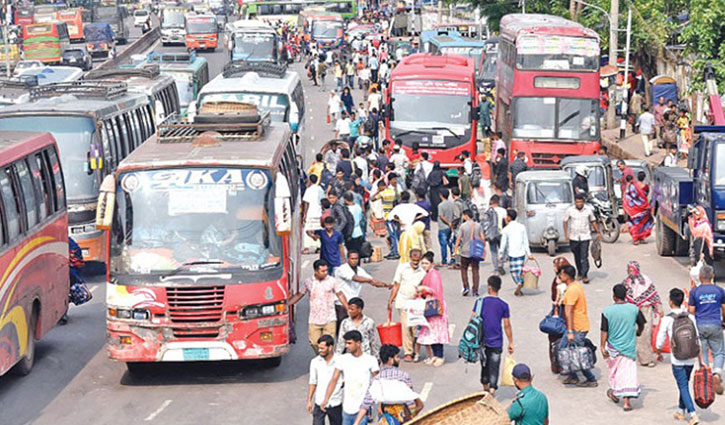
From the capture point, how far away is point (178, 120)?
24.1 m

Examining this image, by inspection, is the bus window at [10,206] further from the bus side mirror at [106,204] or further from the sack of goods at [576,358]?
the sack of goods at [576,358]

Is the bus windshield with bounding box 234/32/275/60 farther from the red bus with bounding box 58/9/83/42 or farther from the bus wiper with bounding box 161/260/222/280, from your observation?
the bus wiper with bounding box 161/260/222/280

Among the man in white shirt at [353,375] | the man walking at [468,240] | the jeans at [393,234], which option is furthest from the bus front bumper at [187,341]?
the jeans at [393,234]

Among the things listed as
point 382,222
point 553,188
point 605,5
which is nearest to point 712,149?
point 553,188

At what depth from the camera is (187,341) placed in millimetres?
15977

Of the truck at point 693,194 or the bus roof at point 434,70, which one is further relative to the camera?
the bus roof at point 434,70

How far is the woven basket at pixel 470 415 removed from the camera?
1038cm

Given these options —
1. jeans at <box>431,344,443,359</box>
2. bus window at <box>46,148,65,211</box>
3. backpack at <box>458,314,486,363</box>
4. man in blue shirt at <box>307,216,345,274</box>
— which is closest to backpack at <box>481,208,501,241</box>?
man in blue shirt at <box>307,216,345,274</box>

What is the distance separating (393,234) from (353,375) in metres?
13.1

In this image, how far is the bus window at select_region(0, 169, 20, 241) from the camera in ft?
52.8

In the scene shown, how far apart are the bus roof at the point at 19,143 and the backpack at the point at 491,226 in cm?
731

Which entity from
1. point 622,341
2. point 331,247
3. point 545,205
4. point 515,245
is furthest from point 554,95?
point 622,341

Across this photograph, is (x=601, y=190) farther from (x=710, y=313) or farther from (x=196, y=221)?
(x=196, y=221)

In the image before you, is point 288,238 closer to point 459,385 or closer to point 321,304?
point 321,304
